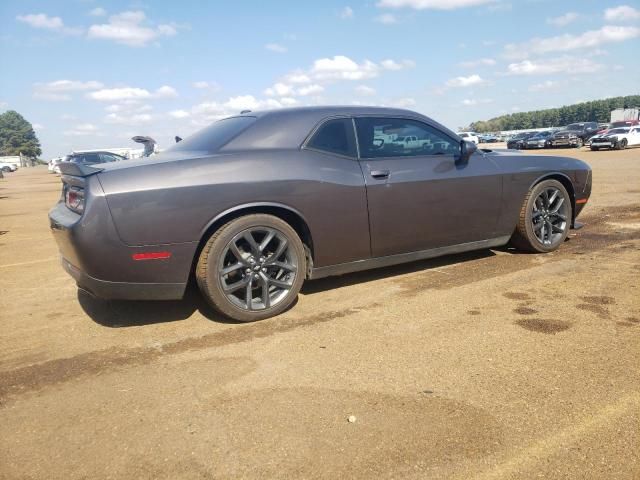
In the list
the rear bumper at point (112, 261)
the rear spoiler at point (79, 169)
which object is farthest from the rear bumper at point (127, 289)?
the rear spoiler at point (79, 169)

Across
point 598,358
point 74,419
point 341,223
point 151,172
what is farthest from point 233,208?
point 598,358

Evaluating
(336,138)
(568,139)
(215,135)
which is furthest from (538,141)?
(215,135)

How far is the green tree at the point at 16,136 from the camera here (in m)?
138

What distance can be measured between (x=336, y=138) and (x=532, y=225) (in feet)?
7.57

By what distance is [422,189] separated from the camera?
4043mm

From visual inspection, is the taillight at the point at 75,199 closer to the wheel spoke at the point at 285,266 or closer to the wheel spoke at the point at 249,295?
the wheel spoke at the point at 249,295

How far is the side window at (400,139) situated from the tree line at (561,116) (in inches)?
4476

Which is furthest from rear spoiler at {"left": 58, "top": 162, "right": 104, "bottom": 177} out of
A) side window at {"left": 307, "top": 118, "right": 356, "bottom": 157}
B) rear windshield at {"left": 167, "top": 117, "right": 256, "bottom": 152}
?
side window at {"left": 307, "top": 118, "right": 356, "bottom": 157}

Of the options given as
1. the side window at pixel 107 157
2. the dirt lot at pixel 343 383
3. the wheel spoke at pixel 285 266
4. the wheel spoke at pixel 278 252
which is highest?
the side window at pixel 107 157

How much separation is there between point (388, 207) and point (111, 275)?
206cm

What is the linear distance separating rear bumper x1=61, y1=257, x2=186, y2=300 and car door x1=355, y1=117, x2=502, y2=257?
1.55 metres

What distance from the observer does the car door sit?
3875 millimetres

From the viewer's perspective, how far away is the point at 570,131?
1387 inches

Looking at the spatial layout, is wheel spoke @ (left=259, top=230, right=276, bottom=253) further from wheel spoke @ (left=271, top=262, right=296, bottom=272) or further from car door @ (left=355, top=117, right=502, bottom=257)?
car door @ (left=355, top=117, right=502, bottom=257)
